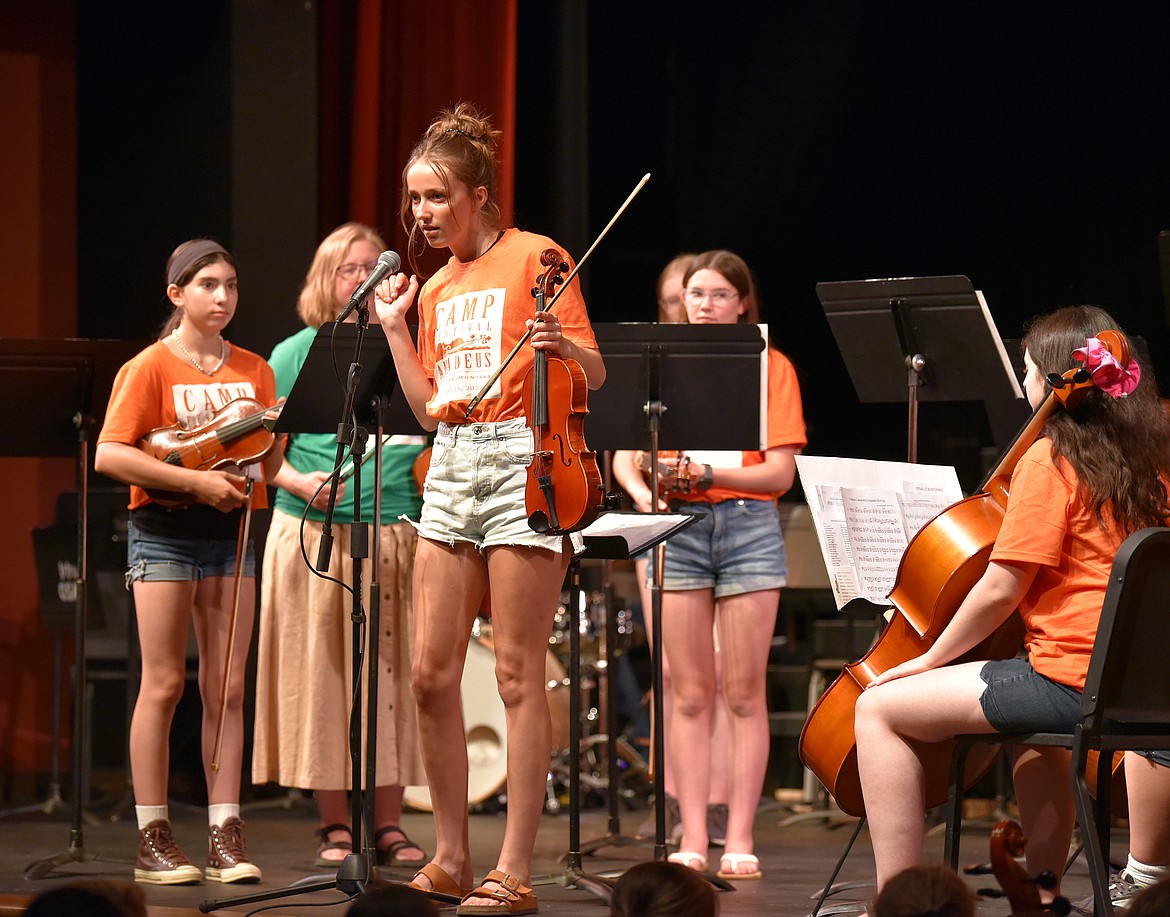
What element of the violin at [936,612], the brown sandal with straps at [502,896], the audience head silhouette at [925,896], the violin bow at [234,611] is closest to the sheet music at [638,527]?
the violin at [936,612]

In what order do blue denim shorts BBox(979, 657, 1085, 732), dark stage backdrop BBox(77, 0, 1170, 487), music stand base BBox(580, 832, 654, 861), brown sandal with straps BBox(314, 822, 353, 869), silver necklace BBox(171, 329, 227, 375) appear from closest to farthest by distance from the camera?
blue denim shorts BBox(979, 657, 1085, 732)
silver necklace BBox(171, 329, 227, 375)
brown sandal with straps BBox(314, 822, 353, 869)
music stand base BBox(580, 832, 654, 861)
dark stage backdrop BBox(77, 0, 1170, 487)

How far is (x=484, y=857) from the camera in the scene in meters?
4.94

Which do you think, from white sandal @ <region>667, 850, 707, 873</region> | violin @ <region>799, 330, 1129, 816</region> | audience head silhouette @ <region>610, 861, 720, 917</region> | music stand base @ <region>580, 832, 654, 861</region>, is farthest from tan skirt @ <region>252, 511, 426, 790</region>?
audience head silhouette @ <region>610, 861, 720, 917</region>

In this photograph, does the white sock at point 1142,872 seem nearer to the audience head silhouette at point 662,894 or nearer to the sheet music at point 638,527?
the sheet music at point 638,527

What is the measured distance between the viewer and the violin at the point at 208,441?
167 inches

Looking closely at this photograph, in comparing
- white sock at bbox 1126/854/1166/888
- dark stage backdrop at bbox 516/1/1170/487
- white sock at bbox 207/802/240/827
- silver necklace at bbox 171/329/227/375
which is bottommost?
white sock at bbox 207/802/240/827

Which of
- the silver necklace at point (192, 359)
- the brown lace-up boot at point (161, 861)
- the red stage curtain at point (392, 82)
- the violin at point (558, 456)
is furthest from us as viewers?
the red stage curtain at point (392, 82)

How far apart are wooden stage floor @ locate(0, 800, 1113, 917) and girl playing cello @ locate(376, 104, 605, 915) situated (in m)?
0.37

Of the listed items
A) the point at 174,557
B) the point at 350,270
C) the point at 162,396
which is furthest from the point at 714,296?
the point at 174,557

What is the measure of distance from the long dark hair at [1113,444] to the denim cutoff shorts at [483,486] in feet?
3.65

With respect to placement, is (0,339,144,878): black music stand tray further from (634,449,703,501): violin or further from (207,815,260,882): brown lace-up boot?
(634,449,703,501): violin

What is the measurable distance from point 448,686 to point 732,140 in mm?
4651

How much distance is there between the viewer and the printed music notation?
3.56 meters

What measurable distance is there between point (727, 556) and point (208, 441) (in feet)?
4.88
